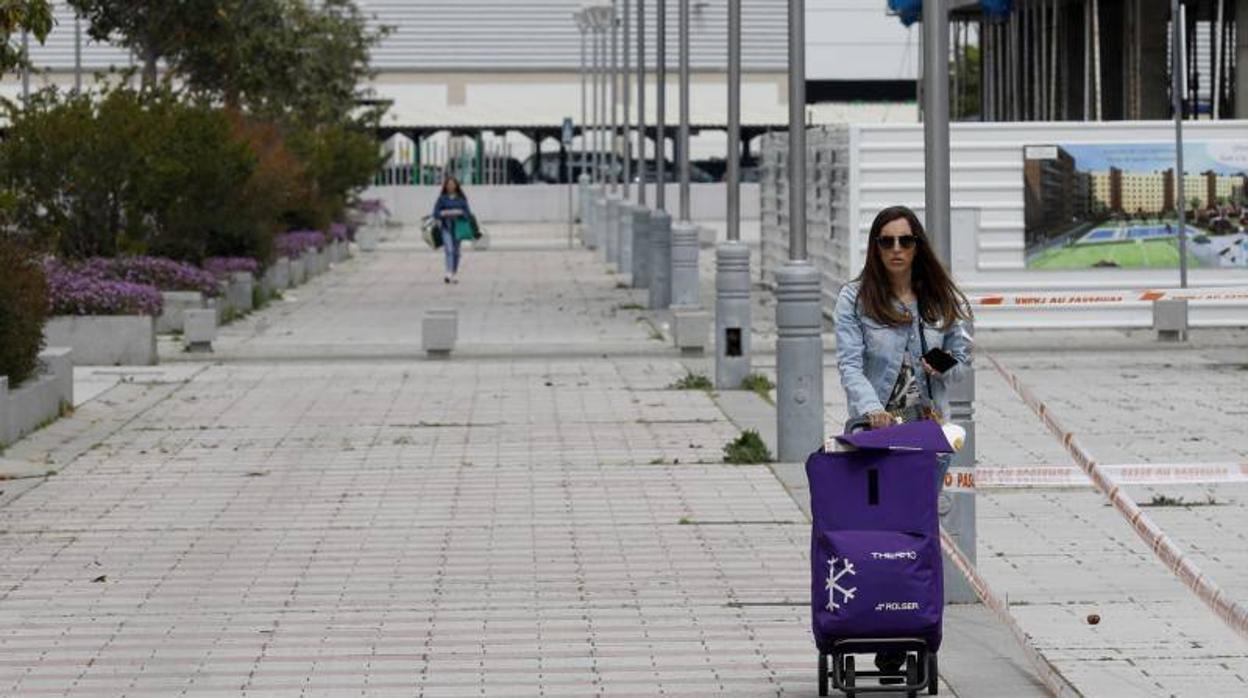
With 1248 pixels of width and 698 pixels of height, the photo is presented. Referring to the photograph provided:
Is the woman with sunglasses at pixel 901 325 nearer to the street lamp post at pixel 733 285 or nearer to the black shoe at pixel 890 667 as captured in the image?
the black shoe at pixel 890 667

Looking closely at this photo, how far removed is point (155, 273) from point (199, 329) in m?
3.44

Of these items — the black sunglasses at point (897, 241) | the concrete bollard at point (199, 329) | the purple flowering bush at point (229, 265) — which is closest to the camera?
the black sunglasses at point (897, 241)

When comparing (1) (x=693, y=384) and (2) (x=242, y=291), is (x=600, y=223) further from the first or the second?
(1) (x=693, y=384)

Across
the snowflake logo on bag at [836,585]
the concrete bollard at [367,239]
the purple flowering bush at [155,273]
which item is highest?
the concrete bollard at [367,239]

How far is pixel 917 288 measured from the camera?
957cm

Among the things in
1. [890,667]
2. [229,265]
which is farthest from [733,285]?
[229,265]

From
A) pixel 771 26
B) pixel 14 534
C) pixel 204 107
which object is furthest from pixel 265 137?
pixel 771 26

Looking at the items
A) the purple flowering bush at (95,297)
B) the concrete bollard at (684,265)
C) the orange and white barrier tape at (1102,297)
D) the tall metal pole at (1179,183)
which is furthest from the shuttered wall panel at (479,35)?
the purple flowering bush at (95,297)

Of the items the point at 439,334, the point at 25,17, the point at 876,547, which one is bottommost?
the point at 876,547

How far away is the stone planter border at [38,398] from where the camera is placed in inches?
725

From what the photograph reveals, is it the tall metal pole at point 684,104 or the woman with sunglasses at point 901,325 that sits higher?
the tall metal pole at point 684,104

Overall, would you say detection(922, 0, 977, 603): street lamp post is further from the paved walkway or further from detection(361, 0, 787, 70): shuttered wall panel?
detection(361, 0, 787, 70): shuttered wall panel

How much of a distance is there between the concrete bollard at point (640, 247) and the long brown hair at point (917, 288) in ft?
96.9

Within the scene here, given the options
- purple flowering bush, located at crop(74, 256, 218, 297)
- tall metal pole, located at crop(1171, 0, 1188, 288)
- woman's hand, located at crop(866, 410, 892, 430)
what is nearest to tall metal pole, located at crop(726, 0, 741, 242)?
tall metal pole, located at crop(1171, 0, 1188, 288)
